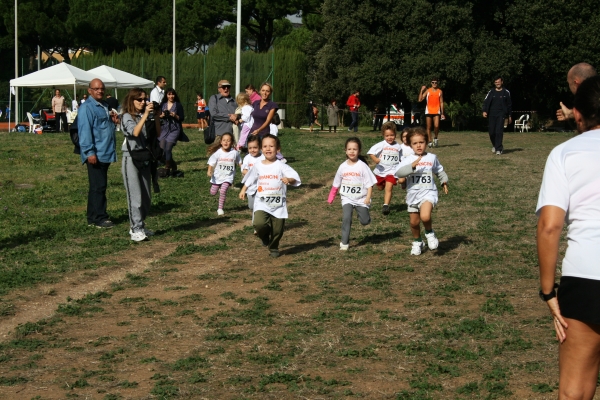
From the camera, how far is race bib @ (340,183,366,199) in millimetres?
10227

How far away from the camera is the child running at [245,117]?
51.4 feet

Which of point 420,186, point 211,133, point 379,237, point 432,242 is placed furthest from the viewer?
point 211,133

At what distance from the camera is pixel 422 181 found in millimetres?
9898

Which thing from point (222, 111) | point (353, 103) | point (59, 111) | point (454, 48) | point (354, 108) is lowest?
point (222, 111)

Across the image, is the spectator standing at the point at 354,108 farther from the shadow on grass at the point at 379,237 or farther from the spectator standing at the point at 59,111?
the shadow on grass at the point at 379,237

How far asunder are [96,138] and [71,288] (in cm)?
358

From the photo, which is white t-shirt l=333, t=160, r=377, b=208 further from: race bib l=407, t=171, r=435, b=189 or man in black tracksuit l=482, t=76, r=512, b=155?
man in black tracksuit l=482, t=76, r=512, b=155

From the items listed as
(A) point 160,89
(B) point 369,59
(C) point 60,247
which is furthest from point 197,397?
(B) point 369,59

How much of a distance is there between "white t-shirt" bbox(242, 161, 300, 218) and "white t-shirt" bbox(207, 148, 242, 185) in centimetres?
311

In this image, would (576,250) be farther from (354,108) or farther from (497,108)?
(354,108)

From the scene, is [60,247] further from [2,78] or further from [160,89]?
[2,78]

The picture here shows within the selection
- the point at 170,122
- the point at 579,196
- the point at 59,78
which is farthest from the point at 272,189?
the point at 59,78

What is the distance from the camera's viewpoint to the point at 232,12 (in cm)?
6284

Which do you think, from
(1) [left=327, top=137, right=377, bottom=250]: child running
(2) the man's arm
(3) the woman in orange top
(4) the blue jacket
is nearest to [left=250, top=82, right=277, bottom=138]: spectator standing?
(4) the blue jacket
